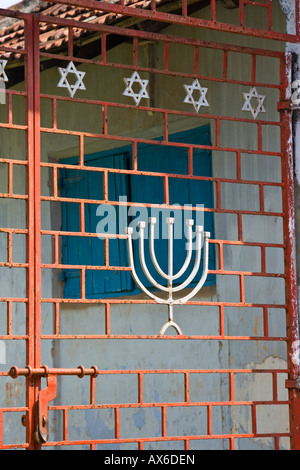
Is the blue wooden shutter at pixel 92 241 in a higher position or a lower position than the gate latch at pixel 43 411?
higher

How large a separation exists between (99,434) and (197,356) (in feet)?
3.94

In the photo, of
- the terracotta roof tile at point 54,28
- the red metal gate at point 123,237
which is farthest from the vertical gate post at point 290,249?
the terracotta roof tile at point 54,28

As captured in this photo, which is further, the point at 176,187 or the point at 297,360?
the point at 176,187

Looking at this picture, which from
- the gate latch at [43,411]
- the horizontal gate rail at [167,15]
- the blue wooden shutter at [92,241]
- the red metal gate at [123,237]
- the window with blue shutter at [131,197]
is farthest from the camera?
the blue wooden shutter at [92,241]

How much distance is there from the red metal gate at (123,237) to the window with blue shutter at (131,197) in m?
0.11

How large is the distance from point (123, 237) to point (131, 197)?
281cm

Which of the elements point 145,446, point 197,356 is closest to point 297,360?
point 197,356

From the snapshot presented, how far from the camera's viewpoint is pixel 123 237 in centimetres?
457

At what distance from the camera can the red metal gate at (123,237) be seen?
4.30 meters

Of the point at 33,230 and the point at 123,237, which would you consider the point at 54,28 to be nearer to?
the point at 123,237

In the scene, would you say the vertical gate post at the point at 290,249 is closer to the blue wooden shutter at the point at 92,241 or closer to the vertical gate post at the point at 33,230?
the vertical gate post at the point at 33,230

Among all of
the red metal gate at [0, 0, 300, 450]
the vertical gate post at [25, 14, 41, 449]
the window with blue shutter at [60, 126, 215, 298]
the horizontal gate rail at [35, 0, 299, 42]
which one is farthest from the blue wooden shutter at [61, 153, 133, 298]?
the vertical gate post at [25, 14, 41, 449]
